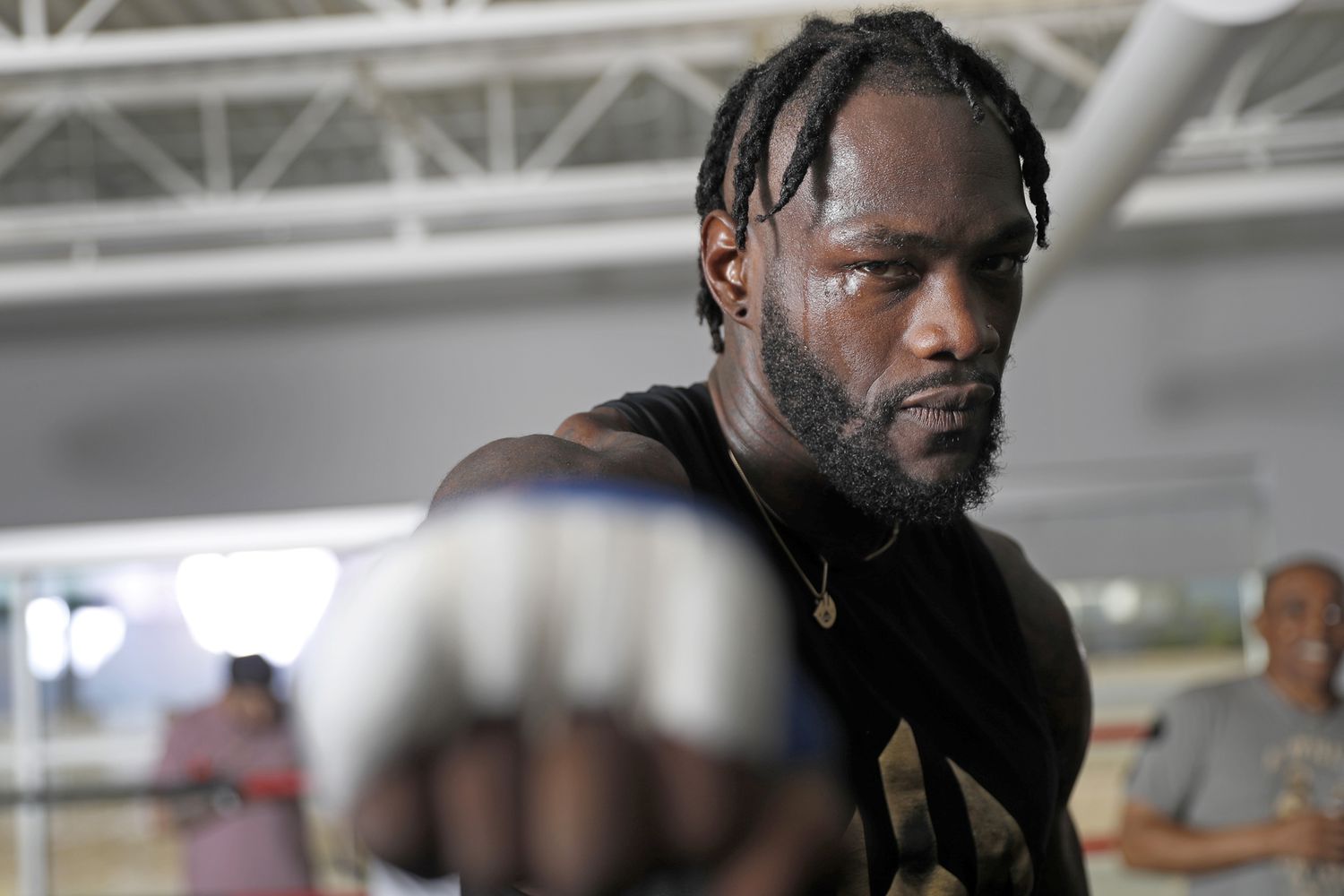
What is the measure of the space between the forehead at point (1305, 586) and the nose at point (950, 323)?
8.96 feet

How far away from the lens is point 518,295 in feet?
22.7

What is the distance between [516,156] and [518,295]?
1096 millimetres

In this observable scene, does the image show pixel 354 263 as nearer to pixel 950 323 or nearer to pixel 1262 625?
pixel 1262 625

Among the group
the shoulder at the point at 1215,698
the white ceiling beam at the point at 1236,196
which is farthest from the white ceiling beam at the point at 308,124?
the shoulder at the point at 1215,698

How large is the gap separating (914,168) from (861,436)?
17 centimetres

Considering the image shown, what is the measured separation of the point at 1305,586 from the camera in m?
3.27

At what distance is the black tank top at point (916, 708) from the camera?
3.00 feet

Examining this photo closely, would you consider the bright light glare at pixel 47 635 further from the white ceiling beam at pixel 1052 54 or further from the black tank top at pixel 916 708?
the black tank top at pixel 916 708

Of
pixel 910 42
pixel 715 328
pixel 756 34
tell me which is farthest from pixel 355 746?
pixel 756 34

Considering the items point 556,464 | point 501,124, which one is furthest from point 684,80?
point 556,464

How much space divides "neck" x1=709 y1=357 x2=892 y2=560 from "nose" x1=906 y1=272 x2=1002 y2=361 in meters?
0.16

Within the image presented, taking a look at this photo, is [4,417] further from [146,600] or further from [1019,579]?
[1019,579]

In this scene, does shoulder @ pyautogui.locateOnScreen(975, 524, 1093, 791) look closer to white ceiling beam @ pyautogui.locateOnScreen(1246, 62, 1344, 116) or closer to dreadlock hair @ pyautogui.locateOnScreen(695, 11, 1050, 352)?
dreadlock hair @ pyautogui.locateOnScreen(695, 11, 1050, 352)

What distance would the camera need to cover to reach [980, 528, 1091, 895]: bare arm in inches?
47.7
